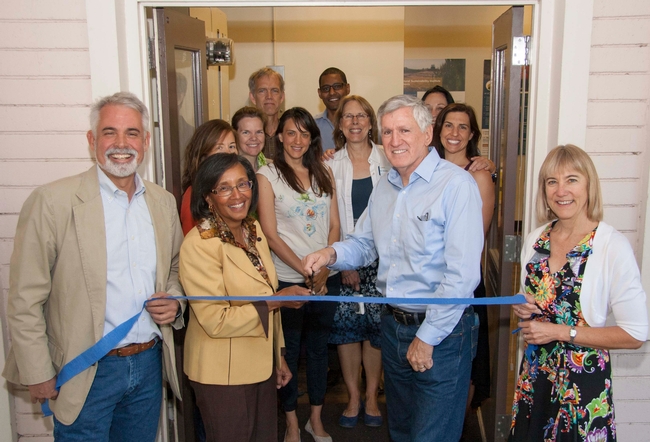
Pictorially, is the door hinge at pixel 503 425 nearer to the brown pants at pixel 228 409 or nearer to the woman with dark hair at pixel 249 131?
the brown pants at pixel 228 409

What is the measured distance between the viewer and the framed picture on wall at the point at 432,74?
7.76m

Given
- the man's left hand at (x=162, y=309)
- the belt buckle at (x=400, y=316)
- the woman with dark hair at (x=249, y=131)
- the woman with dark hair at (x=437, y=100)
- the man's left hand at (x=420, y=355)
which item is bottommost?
the man's left hand at (x=420, y=355)

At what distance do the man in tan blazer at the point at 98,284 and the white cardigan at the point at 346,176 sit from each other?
126 centimetres

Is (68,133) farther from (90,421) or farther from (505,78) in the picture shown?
(505,78)

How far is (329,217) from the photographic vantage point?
129 inches

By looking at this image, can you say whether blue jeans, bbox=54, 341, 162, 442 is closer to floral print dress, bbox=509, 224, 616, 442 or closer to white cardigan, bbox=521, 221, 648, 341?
floral print dress, bbox=509, 224, 616, 442

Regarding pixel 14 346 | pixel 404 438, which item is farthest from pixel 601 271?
pixel 14 346

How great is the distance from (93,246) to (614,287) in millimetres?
1815

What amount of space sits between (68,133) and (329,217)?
4.50 feet

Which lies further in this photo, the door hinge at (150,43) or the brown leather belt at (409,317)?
the door hinge at (150,43)

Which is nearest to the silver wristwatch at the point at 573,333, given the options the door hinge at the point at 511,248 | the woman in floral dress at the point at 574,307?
the woman in floral dress at the point at 574,307

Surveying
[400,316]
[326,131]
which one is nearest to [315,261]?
[400,316]

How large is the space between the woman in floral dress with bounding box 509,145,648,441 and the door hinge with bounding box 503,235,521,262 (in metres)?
0.59

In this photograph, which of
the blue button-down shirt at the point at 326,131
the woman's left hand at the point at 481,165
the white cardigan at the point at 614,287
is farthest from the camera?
the blue button-down shirt at the point at 326,131
